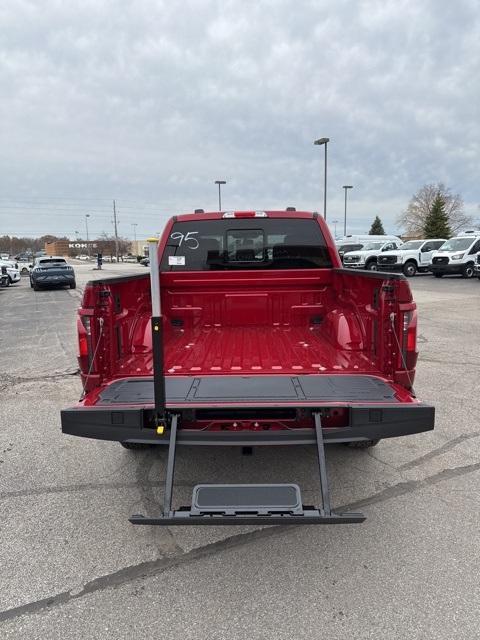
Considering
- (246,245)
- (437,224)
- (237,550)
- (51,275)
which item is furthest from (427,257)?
(437,224)

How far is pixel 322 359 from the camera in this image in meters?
3.80

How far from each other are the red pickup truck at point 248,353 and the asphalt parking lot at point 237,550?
0.44 m

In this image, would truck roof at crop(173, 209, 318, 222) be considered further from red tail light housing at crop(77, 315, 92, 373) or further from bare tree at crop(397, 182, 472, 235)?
bare tree at crop(397, 182, 472, 235)

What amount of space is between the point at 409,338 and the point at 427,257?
25.6 meters

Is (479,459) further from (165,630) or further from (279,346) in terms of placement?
(165,630)

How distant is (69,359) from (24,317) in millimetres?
6392

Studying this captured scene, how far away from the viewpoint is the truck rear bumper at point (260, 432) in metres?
2.75

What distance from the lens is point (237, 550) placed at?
279cm

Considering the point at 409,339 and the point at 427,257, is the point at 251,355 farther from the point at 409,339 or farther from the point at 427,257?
the point at 427,257

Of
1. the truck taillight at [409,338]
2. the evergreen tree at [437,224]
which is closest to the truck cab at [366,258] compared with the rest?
the truck taillight at [409,338]

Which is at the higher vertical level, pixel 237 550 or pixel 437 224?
pixel 437 224

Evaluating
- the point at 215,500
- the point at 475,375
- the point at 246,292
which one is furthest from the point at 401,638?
the point at 475,375

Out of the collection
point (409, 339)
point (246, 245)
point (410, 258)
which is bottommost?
point (409, 339)

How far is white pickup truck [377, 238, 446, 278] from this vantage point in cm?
2597
